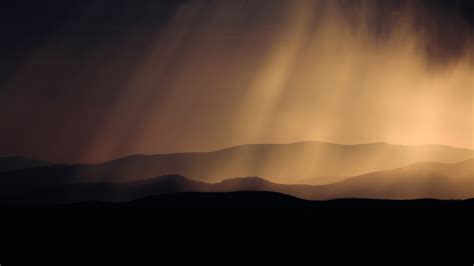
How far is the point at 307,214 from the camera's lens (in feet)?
226

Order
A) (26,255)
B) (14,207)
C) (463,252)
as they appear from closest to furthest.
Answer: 1. (463,252)
2. (26,255)
3. (14,207)

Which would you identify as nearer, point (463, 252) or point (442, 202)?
point (463, 252)

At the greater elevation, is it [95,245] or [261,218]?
[261,218]

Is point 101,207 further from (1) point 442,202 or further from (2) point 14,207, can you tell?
(1) point 442,202

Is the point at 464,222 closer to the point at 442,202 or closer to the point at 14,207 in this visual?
the point at 442,202

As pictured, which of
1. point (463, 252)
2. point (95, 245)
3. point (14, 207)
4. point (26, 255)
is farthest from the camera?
point (14, 207)

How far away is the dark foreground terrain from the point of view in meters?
47.6

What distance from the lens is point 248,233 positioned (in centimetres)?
5850

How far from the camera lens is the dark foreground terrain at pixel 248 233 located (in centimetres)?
4759

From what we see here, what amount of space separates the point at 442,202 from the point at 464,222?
1904 cm

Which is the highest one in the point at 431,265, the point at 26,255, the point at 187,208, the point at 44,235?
the point at 187,208

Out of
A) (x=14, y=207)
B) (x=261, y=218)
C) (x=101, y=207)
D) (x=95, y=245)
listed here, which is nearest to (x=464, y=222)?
(x=261, y=218)

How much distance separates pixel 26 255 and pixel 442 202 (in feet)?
173

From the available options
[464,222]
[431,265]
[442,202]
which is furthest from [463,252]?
[442,202]
